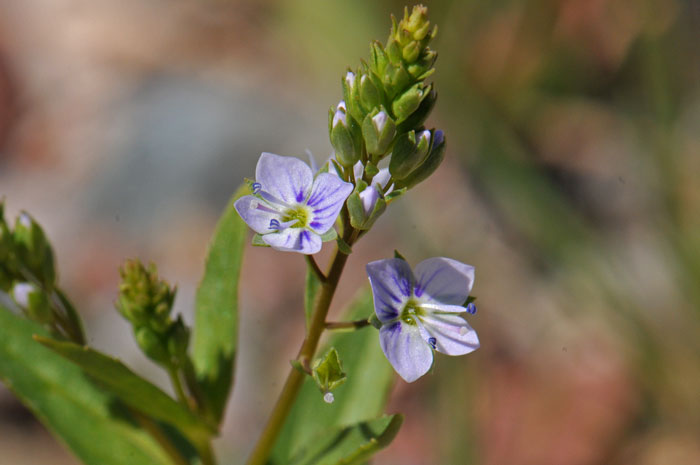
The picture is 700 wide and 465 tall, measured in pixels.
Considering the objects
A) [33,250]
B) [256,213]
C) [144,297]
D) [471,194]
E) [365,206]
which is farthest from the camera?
[471,194]

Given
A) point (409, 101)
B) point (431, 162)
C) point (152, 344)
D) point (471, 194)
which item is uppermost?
point (409, 101)

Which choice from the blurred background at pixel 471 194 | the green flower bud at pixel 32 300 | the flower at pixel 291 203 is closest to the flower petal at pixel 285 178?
the flower at pixel 291 203

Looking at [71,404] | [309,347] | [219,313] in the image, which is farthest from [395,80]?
[71,404]

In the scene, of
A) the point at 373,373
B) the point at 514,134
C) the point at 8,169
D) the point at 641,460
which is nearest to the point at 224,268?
the point at 373,373

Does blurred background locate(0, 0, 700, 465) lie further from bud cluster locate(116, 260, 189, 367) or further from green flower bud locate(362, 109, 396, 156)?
green flower bud locate(362, 109, 396, 156)

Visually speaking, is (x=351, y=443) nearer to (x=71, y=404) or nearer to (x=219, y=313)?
(x=219, y=313)

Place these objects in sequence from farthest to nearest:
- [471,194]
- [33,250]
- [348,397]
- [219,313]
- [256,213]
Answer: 1. [471,194]
2. [348,397]
3. [219,313]
4. [33,250]
5. [256,213]

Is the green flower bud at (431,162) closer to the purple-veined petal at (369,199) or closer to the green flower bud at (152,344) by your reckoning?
the purple-veined petal at (369,199)
